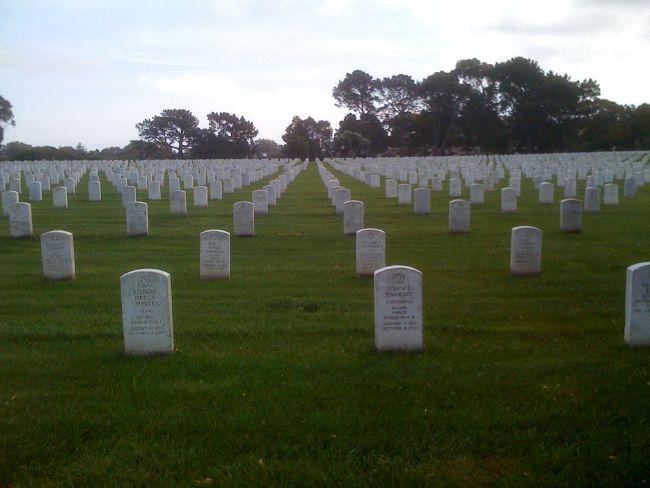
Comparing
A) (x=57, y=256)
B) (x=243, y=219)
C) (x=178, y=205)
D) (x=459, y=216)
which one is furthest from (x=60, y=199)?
(x=459, y=216)

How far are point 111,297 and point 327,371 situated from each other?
14.1 ft

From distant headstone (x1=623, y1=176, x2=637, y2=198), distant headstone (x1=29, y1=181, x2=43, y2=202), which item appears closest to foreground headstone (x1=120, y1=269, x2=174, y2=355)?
distant headstone (x1=29, y1=181, x2=43, y2=202)

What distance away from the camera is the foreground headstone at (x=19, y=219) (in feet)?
49.2

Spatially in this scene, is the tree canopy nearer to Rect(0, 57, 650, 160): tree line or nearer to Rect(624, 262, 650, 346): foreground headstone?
Rect(0, 57, 650, 160): tree line

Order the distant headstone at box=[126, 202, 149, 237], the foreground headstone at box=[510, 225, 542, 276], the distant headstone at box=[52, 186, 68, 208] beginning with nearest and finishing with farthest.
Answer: the foreground headstone at box=[510, 225, 542, 276] → the distant headstone at box=[126, 202, 149, 237] → the distant headstone at box=[52, 186, 68, 208]

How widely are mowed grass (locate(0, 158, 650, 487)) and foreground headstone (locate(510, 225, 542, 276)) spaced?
0.26 meters

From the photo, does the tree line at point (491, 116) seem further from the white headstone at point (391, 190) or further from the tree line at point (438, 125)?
the white headstone at point (391, 190)

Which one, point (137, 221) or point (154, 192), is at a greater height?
point (154, 192)

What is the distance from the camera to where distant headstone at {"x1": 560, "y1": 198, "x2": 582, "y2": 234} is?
14789 mm

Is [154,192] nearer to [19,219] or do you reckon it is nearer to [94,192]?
[94,192]

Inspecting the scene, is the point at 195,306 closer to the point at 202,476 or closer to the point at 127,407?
the point at 127,407

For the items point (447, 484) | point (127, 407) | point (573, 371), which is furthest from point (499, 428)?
point (127, 407)

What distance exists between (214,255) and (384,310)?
4.32 metres

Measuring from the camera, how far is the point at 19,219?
591 inches
